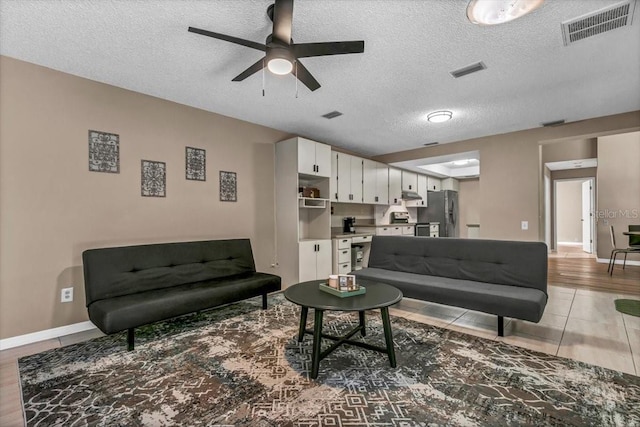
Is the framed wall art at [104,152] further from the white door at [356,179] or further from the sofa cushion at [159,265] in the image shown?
→ the white door at [356,179]

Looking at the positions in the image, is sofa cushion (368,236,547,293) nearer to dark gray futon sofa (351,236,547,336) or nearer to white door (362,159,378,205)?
dark gray futon sofa (351,236,547,336)

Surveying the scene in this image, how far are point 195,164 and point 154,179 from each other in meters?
0.54

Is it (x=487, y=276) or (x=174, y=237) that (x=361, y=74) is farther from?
(x=174, y=237)

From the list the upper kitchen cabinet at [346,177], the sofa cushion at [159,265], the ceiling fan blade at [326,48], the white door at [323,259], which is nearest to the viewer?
the ceiling fan blade at [326,48]

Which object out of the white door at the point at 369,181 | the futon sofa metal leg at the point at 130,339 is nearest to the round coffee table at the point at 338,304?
the futon sofa metal leg at the point at 130,339

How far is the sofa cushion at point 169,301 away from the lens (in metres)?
2.33

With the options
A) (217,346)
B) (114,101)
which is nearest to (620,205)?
(217,346)

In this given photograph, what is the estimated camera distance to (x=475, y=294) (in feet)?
8.94

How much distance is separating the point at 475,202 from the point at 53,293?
9136mm

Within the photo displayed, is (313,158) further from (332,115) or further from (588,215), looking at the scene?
(588,215)

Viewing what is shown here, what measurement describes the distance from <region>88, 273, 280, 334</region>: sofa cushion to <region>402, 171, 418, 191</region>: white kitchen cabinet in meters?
4.63

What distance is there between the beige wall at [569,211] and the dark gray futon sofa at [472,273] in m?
9.59

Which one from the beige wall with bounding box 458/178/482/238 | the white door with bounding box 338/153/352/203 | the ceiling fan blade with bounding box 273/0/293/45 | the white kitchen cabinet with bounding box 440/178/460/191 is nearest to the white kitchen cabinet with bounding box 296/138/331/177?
the white door with bounding box 338/153/352/203

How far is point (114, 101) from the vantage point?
123 inches
